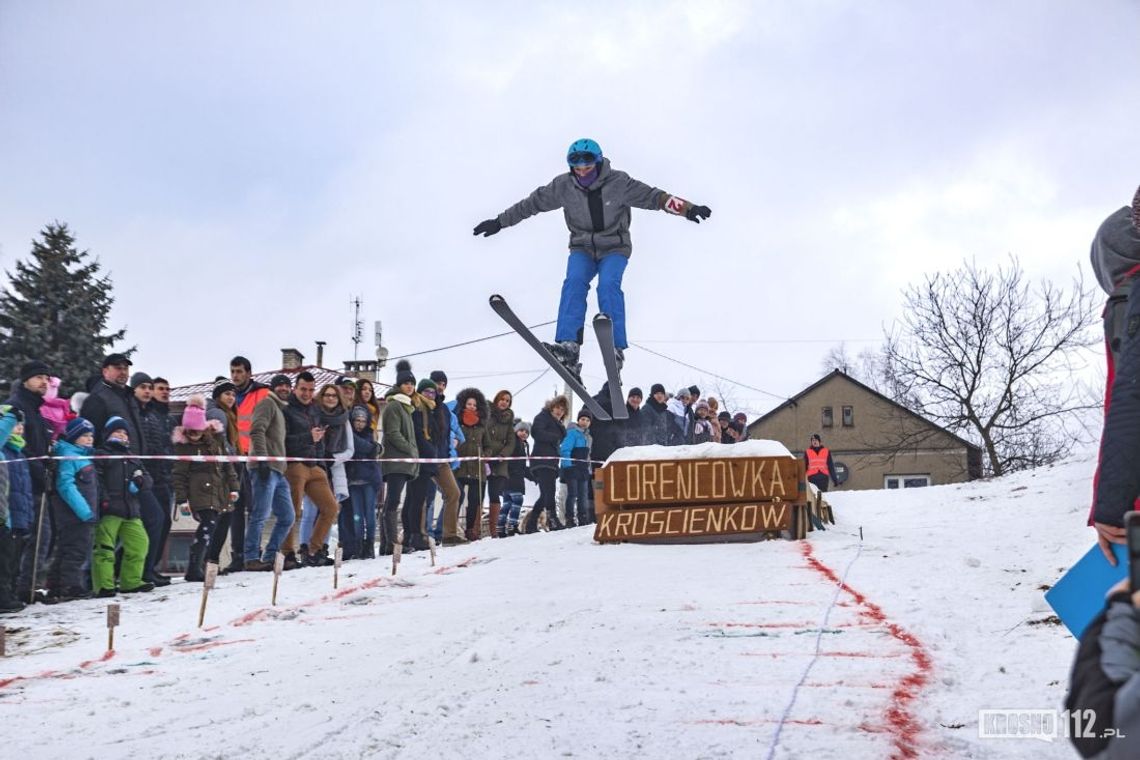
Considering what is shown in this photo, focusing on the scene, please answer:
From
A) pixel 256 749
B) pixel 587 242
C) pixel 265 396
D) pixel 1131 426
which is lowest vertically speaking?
pixel 256 749

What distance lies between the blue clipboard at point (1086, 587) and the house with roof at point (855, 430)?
41614mm

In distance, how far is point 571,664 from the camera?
3828mm

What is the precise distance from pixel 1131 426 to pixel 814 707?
132cm

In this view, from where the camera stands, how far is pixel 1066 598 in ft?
7.26

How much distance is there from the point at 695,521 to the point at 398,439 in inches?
121

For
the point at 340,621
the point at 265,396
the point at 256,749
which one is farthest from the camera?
the point at 265,396

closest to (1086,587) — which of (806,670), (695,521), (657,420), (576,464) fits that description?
(806,670)

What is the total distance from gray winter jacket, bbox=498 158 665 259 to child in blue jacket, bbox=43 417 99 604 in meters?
4.80

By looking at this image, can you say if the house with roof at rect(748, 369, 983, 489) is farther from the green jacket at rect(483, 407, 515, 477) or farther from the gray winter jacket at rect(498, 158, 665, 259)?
the gray winter jacket at rect(498, 158, 665, 259)

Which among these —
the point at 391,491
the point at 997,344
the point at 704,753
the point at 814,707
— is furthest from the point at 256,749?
the point at 997,344

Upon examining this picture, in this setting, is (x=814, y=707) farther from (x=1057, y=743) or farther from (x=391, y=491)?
(x=391, y=491)

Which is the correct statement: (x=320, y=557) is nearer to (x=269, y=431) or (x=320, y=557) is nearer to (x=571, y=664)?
(x=269, y=431)
